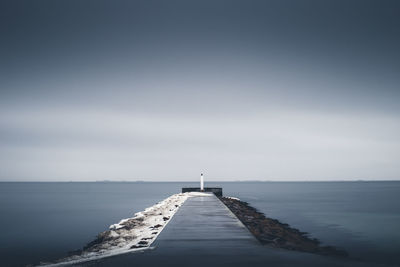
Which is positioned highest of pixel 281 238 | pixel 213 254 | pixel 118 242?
pixel 213 254

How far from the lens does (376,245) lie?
55.4 feet

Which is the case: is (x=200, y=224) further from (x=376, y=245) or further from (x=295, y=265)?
(x=376, y=245)

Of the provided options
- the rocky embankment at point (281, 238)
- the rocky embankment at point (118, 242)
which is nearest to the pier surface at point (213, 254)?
the rocky embankment at point (118, 242)

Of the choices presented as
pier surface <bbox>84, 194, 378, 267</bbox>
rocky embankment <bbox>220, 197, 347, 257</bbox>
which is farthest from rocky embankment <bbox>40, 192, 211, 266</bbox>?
rocky embankment <bbox>220, 197, 347, 257</bbox>

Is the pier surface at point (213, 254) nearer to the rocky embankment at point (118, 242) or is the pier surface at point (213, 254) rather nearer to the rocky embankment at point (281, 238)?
the rocky embankment at point (118, 242)

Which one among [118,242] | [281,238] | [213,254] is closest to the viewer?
[213,254]

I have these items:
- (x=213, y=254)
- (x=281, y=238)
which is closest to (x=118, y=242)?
(x=281, y=238)

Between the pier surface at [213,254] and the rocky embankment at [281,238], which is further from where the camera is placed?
the rocky embankment at [281,238]

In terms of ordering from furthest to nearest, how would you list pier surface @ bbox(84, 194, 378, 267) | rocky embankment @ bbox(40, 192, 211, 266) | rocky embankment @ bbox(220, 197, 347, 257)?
rocky embankment @ bbox(220, 197, 347, 257)
rocky embankment @ bbox(40, 192, 211, 266)
pier surface @ bbox(84, 194, 378, 267)

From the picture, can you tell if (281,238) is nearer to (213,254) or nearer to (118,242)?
(118,242)

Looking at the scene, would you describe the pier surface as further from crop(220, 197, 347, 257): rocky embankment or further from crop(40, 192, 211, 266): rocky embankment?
crop(220, 197, 347, 257): rocky embankment

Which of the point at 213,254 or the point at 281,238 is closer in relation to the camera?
the point at 213,254

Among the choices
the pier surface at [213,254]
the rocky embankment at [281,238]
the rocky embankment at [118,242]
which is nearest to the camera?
the pier surface at [213,254]

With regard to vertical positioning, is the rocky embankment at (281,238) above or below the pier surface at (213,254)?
below
